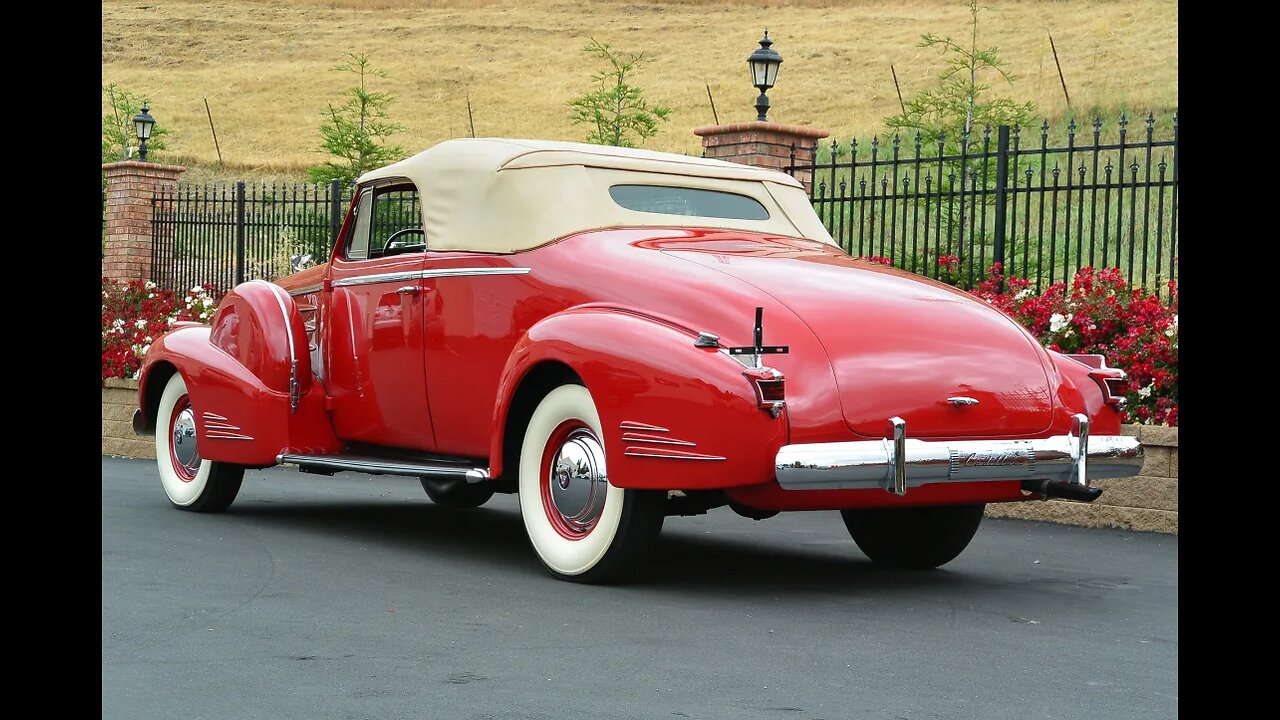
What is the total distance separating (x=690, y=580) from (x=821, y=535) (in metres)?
2.10

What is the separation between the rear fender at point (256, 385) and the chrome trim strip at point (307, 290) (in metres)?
0.21

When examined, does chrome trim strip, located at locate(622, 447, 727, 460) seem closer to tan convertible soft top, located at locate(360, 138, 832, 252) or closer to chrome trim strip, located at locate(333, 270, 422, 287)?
tan convertible soft top, located at locate(360, 138, 832, 252)

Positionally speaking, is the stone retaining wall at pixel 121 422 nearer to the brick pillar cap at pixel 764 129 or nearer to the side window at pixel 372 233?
the brick pillar cap at pixel 764 129

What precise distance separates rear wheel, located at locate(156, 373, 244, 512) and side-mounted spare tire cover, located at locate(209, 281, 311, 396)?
54 cm

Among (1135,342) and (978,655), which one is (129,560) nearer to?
(978,655)

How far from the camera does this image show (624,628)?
203 inches

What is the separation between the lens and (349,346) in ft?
25.4

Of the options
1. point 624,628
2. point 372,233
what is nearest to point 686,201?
point 372,233

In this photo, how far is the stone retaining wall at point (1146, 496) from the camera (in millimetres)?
8445

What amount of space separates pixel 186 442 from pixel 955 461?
514cm

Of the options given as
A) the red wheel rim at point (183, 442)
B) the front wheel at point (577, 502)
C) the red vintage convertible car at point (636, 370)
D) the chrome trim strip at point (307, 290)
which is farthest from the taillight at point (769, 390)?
the red wheel rim at point (183, 442)

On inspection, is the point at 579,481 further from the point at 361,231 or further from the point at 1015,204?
the point at 1015,204
